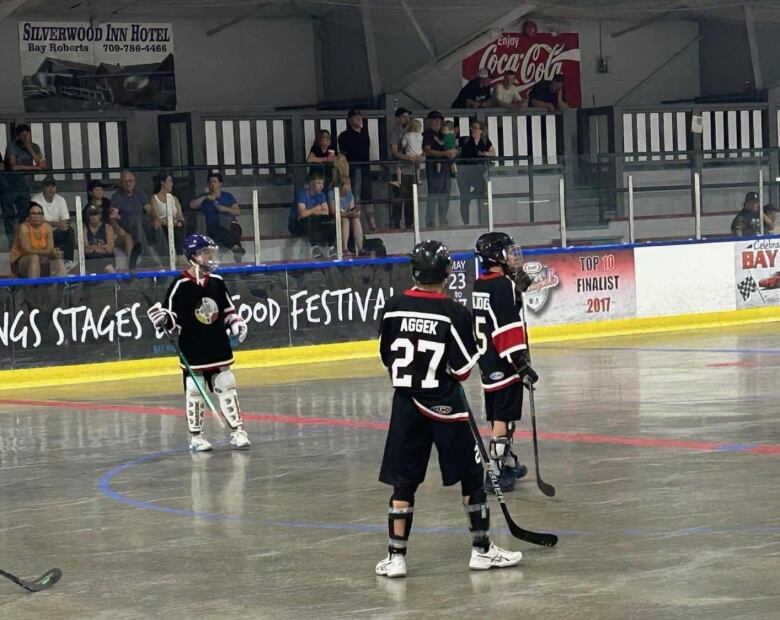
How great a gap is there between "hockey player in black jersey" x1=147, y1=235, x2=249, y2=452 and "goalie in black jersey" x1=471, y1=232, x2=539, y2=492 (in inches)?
118

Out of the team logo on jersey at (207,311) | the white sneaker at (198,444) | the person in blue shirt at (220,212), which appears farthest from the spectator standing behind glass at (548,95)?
the white sneaker at (198,444)

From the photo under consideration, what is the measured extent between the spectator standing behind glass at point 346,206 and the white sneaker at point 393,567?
12559 mm

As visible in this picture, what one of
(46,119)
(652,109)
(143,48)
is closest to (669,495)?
(46,119)

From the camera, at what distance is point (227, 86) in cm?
2595

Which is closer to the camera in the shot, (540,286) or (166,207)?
(166,207)

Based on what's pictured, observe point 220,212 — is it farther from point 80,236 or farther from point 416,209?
point 416,209

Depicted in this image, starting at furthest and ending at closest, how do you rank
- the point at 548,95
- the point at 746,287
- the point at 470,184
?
the point at 548,95 < the point at 746,287 < the point at 470,184

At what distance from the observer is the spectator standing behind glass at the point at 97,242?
691 inches

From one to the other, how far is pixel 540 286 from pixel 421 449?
46.1 feet

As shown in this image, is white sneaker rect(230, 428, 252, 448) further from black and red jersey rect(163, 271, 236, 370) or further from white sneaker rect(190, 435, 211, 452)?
black and red jersey rect(163, 271, 236, 370)

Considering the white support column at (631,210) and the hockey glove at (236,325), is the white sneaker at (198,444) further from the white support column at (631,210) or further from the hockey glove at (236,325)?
the white support column at (631,210)

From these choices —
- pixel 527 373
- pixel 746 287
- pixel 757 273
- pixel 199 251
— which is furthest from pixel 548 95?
pixel 527 373

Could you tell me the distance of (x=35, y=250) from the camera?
17422 millimetres

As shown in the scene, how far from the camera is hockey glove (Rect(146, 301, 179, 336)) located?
11.6m
